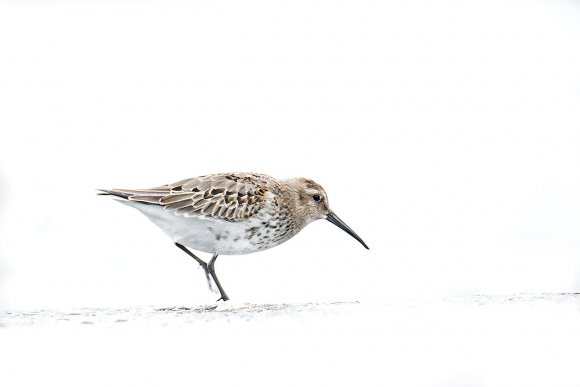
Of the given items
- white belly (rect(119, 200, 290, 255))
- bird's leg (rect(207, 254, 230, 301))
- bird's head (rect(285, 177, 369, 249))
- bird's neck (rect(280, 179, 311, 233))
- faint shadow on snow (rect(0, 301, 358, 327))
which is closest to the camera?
faint shadow on snow (rect(0, 301, 358, 327))

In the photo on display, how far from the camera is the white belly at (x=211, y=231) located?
536 cm

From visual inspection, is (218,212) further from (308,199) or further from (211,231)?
(308,199)

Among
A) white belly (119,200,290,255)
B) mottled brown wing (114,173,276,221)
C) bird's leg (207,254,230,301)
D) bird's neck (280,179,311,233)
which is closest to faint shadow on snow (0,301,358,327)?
bird's leg (207,254,230,301)

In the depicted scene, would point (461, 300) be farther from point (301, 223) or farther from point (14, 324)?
point (14, 324)

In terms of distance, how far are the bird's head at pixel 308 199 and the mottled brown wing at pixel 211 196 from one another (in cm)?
24

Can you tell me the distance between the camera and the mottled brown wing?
539cm

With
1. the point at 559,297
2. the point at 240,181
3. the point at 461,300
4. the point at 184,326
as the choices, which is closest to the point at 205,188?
the point at 240,181

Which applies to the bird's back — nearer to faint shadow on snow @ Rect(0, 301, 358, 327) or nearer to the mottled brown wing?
the mottled brown wing

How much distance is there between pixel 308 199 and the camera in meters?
5.86

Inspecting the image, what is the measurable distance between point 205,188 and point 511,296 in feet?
5.98

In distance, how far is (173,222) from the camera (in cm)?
543

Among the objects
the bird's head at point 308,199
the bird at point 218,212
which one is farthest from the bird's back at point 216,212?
the bird's head at point 308,199

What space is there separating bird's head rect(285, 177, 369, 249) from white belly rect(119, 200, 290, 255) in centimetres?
39

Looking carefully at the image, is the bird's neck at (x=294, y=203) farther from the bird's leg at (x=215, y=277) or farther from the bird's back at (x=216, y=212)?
the bird's leg at (x=215, y=277)
